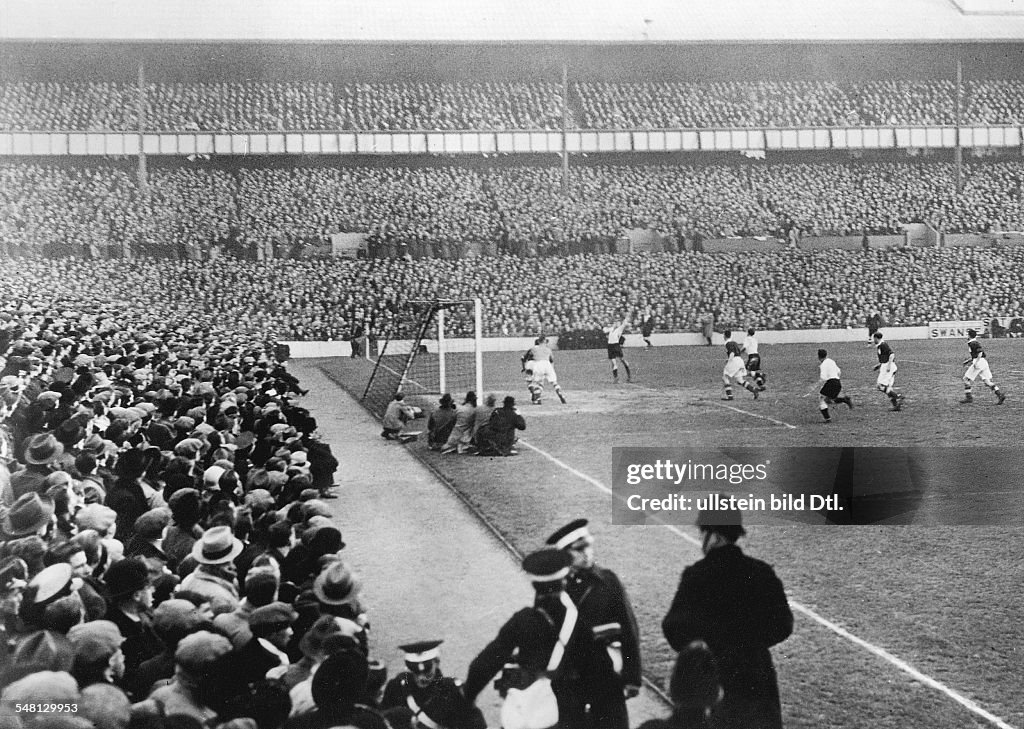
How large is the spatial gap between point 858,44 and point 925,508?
15.2 metres

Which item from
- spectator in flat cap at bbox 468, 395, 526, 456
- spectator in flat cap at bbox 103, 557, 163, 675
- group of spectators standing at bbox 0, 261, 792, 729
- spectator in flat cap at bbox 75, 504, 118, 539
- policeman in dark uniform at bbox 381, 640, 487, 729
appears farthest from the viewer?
spectator in flat cap at bbox 468, 395, 526, 456

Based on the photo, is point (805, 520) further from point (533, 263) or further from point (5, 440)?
point (533, 263)

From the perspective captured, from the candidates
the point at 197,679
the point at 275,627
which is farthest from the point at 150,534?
the point at 197,679

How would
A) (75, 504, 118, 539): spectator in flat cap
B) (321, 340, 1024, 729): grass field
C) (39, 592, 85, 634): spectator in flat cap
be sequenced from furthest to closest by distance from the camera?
1. (321, 340, 1024, 729): grass field
2. (75, 504, 118, 539): spectator in flat cap
3. (39, 592, 85, 634): spectator in flat cap

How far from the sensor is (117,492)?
22.5ft

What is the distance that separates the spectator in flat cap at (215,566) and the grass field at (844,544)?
10.6 feet

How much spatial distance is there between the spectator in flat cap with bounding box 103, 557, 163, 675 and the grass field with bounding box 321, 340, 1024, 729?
3.64 metres

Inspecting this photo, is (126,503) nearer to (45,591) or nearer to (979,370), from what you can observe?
(45,591)

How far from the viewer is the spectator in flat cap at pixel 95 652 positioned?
153 inches

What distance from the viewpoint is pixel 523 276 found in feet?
97.5

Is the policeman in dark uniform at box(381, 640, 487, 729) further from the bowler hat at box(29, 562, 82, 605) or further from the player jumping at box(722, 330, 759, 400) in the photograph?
the player jumping at box(722, 330, 759, 400)

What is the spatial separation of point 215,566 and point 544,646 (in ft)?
6.78

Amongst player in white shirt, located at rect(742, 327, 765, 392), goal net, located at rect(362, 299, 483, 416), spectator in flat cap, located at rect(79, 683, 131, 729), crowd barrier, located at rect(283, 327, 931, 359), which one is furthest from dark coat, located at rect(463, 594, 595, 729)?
crowd barrier, located at rect(283, 327, 931, 359)

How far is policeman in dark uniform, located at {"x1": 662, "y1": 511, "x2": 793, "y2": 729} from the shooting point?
432cm
